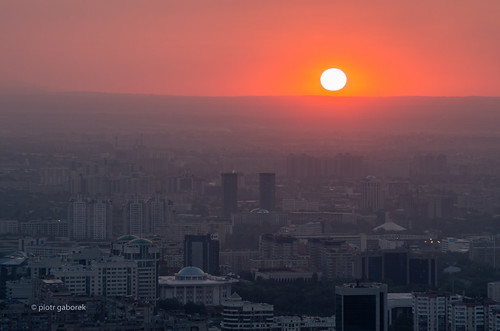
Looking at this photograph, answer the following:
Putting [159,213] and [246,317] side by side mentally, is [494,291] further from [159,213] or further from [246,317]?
[159,213]

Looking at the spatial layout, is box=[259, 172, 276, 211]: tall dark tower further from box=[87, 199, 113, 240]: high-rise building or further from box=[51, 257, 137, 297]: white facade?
box=[51, 257, 137, 297]: white facade

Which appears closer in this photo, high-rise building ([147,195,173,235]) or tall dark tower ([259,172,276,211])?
high-rise building ([147,195,173,235])

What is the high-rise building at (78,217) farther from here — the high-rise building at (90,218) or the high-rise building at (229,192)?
the high-rise building at (229,192)

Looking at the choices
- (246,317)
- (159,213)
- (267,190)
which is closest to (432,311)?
(246,317)

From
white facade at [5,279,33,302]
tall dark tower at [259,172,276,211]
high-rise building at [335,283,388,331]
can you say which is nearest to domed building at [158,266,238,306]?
white facade at [5,279,33,302]

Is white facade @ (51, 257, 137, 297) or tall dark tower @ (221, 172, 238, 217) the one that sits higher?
tall dark tower @ (221, 172, 238, 217)
